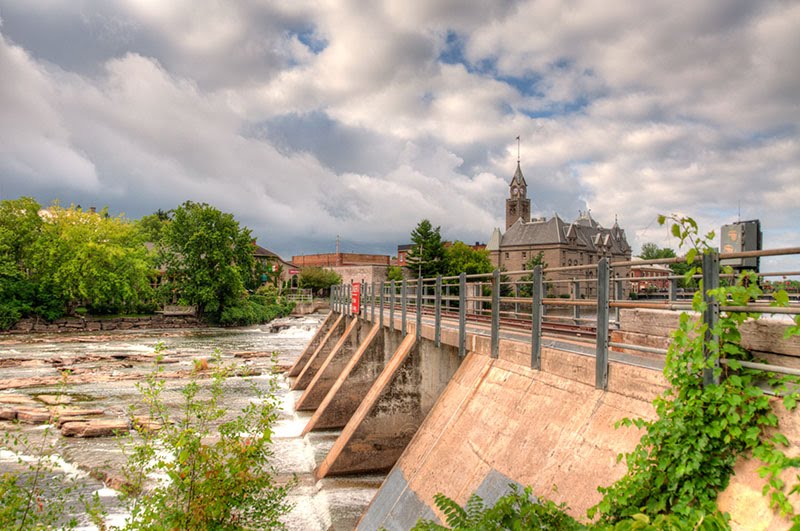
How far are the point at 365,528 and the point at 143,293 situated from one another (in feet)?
187

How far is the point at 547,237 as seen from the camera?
9719 cm

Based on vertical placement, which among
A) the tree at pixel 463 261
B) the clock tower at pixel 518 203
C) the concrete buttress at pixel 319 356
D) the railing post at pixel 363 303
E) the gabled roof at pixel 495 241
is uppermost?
the clock tower at pixel 518 203

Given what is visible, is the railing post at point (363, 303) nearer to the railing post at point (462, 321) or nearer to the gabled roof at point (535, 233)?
the railing post at point (462, 321)

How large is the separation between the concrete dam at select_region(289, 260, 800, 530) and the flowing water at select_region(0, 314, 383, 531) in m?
1.02

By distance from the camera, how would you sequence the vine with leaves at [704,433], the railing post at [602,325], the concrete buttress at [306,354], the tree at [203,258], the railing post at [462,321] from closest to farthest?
the vine with leaves at [704,433] < the railing post at [602,325] < the railing post at [462,321] < the concrete buttress at [306,354] < the tree at [203,258]

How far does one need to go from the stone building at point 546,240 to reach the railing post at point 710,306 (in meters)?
85.3

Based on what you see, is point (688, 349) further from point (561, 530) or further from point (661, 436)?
point (561, 530)

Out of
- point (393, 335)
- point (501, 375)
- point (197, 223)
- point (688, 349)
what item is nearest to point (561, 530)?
point (688, 349)

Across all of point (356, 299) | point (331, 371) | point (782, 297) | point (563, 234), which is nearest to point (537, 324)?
point (782, 297)

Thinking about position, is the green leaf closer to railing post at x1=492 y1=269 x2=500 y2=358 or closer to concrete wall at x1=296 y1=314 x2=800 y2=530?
concrete wall at x1=296 y1=314 x2=800 y2=530

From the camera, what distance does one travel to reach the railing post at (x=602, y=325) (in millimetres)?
4898

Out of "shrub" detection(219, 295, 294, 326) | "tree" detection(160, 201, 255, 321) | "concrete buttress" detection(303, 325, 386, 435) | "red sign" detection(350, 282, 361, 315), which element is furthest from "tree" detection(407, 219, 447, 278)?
"concrete buttress" detection(303, 325, 386, 435)

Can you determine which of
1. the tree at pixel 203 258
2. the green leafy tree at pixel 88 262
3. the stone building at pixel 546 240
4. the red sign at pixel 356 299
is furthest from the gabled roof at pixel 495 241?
the red sign at pixel 356 299

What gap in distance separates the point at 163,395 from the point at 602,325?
20.5 metres
